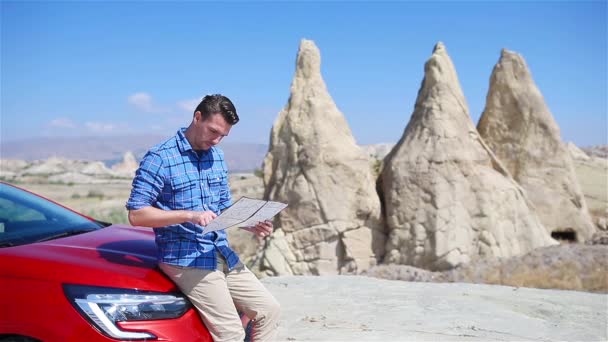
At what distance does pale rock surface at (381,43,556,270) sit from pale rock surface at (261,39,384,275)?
419mm

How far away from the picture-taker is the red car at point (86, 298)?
2.59m

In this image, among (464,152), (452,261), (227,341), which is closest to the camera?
(227,341)

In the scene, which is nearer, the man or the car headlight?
the car headlight

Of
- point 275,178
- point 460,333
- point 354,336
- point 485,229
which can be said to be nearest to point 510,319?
point 460,333

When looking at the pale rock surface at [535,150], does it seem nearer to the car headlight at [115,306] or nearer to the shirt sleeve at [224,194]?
the shirt sleeve at [224,194]

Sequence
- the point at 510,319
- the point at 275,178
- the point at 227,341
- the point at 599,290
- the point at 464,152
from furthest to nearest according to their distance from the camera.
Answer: the point at 275,178 → the point at 464,152 → the point at 599,290 → the point at 510,319 → the point at 227,341

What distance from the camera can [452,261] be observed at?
865 cm

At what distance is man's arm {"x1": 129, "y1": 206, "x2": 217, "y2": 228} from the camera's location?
110 inches

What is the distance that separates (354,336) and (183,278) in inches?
74.2

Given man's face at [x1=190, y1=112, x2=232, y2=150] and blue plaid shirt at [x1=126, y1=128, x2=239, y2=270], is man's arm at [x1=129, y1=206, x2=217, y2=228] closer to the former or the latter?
blue plaid shirt at [x1=126, y1=128, x2=239, y2=270]

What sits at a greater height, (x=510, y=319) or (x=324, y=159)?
(x=324, y=159)

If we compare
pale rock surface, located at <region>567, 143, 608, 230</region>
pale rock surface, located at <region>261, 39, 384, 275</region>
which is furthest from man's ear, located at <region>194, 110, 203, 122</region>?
pale rock surface, located at <region>567, 143, 608, 230</region>

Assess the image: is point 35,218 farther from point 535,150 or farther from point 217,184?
point 535,150

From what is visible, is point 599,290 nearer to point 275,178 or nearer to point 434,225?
point 434,225
